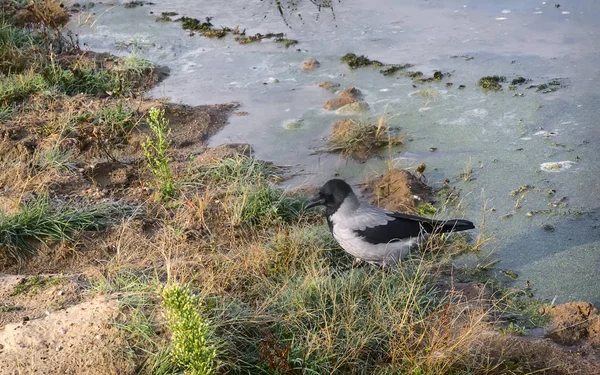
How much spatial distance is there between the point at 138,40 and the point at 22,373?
663 centimetres

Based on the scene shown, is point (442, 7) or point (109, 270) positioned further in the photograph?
point (442, 7)

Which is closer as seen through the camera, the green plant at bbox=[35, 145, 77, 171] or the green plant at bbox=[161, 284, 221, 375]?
the green plant at bbox=[161, 284, 221, 375]

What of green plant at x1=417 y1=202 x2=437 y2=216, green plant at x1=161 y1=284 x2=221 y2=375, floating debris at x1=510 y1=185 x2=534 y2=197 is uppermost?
green plant at x1=161 y1=284 x2=221 y2=375

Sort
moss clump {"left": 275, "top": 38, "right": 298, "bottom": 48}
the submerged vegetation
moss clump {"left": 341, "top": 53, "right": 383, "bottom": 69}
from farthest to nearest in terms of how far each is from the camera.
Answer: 1. moss clump {"left": 275, "top": 38, "right": 298, "bottom": 48}
2. moss clump {"left": 341, "top": 53, "right": 383, "bottom": 69}
3. the submerged vegetation

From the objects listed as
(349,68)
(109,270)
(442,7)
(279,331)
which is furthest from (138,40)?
(279,331)

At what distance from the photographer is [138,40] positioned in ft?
30.9

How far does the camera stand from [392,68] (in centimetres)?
783

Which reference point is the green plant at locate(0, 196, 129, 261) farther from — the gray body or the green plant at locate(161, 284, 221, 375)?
the green plant at locate(161, 284, 221, 375)

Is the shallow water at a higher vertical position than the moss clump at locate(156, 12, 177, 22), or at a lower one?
lower

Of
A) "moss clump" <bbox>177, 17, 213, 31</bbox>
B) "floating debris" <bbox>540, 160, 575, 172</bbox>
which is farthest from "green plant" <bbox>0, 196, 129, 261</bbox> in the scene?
"moss clump" <bbox>177, 17, 213, 31</bbox>

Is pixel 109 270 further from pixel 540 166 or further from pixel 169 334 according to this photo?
pixel 540 166

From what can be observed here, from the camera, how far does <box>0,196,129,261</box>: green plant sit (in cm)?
489

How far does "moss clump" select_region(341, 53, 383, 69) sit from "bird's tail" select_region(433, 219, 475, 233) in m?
3.66

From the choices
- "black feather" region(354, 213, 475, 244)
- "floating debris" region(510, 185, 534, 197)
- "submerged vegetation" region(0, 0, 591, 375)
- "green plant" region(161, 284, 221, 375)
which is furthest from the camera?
"floating debris" region(510, 185, 534, 197)
